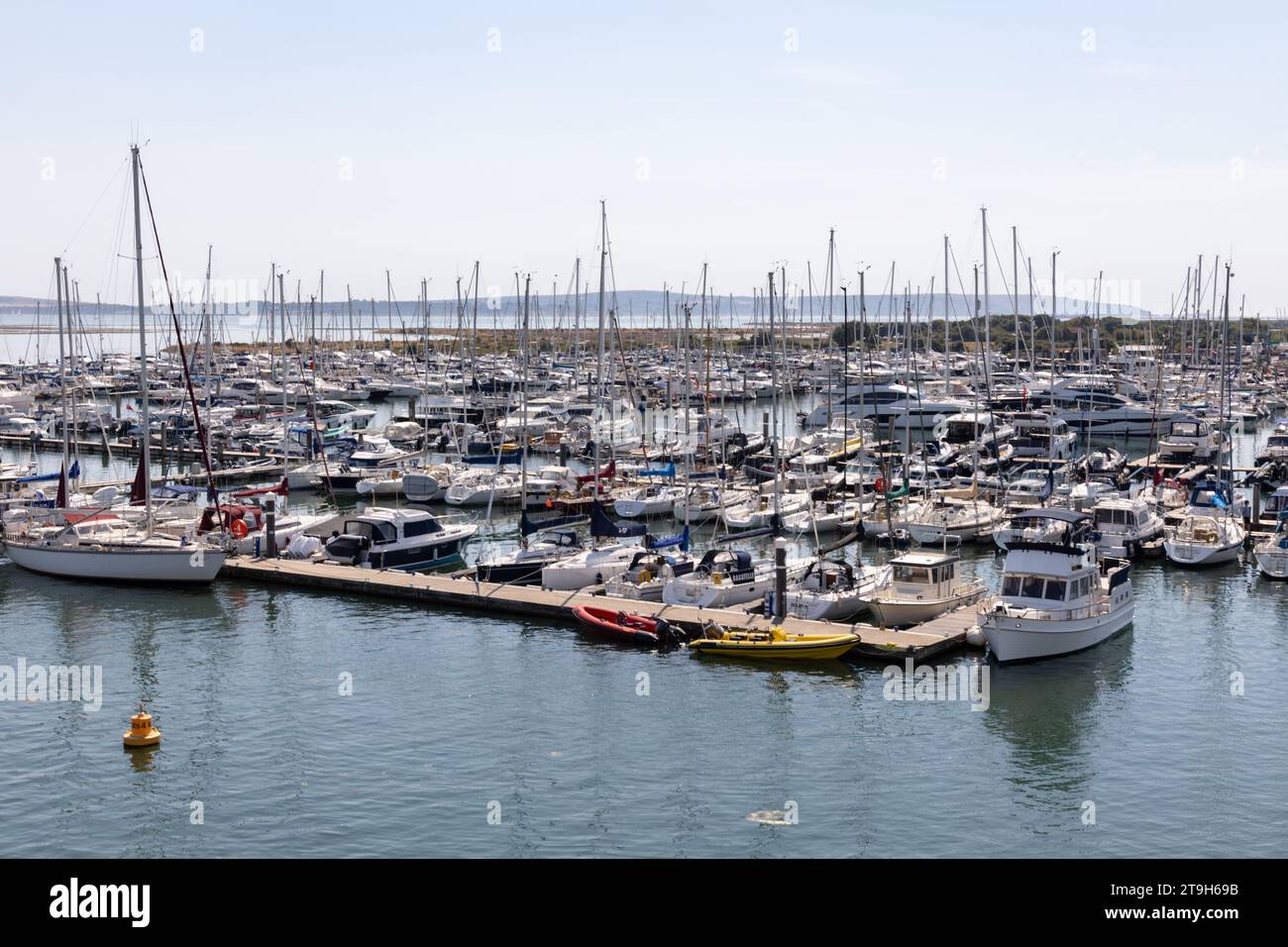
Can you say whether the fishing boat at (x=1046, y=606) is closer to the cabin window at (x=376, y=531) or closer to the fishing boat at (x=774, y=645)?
the fishing boat at (x=774, y=645)

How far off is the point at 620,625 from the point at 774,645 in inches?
193

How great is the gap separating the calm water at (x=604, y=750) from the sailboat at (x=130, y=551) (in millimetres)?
5061

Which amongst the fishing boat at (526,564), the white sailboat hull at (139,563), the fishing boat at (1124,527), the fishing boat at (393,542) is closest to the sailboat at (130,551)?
the white sailboat hull at (139,563)

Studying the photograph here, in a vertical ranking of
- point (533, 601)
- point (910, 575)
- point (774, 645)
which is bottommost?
point (774, 645)

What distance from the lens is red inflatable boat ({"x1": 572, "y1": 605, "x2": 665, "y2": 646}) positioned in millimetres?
37531

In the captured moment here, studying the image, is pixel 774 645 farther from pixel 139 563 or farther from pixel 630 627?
pixel 139 563

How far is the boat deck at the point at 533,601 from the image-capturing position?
36188 mm

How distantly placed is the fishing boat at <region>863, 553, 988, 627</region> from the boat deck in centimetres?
45

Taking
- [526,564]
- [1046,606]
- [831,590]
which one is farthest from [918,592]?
[526,564]

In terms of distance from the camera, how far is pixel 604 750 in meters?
29.2

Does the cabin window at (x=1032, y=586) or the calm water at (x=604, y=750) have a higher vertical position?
the cabin window at (x=1032, y=586)
